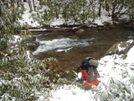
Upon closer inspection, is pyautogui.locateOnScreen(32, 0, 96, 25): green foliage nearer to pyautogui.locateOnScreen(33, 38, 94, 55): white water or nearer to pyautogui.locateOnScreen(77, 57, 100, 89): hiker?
pyautogui.locateOnScreen(33, 38, 94, 55): white water

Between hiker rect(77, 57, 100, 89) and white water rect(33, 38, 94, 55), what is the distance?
4256 millimetres

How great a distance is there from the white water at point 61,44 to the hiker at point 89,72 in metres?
4.26

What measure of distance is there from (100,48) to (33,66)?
6971 millimetres

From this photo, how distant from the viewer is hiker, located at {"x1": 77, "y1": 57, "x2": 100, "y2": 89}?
477cm

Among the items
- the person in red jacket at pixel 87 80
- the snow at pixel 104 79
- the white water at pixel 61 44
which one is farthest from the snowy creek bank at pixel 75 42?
the person in red jacket at pixel 87 80

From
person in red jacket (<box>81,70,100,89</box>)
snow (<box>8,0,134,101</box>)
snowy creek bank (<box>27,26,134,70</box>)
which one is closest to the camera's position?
snow (<box>8,0,134,101</box>)

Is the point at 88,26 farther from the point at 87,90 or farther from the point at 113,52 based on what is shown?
the point at 87,90

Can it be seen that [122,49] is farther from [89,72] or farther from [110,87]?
[110,87]

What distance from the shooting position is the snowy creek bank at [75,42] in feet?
25.9

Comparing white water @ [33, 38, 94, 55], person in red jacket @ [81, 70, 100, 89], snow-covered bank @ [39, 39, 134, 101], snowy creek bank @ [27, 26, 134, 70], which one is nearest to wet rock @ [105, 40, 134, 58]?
snow-covered bank @ [39, 39, 134, 101]

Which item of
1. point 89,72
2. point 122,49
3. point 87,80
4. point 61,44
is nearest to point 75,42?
point 61,44

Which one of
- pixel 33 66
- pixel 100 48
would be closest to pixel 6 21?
pixel 33 66

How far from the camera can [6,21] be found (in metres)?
2.51

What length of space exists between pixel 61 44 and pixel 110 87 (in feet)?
26.9
